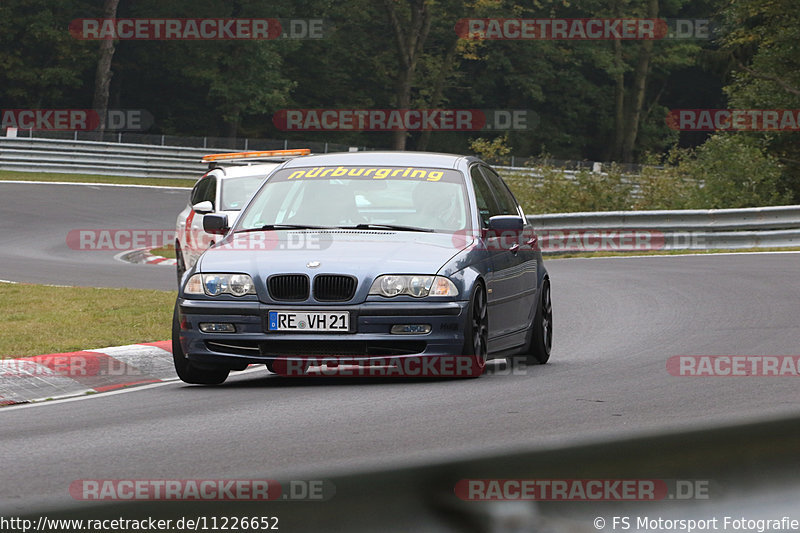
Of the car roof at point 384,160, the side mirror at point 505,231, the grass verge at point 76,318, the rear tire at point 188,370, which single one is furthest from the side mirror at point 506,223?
the grass verge at point 76,318

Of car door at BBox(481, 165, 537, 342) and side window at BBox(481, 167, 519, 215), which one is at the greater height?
side window at BBox(481, 167, 519, 215)

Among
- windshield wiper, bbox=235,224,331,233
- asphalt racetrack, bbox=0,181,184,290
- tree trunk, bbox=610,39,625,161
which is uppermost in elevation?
tree trunk, bbox=610,39,625,161

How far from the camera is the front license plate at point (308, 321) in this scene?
802 centimetres

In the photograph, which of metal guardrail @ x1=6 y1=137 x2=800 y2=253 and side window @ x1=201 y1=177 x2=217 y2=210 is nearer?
side window @ x1=201 y1=177 x2=217 y2=210

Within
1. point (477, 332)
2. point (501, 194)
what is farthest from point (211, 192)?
point (477, 332)

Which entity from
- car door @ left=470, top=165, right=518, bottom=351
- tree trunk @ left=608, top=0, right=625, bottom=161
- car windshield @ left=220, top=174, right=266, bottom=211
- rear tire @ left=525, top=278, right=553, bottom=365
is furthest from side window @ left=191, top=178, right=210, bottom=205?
tree trunk @ left=608, top=0, right=625, bottom=161

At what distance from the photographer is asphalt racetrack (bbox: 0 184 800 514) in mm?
5434

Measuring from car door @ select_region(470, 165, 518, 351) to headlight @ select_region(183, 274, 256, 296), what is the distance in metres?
1.64

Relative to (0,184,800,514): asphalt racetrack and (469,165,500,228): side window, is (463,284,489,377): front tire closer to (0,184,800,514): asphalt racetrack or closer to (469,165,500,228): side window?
(0,184,800,514): asphalt racetrack

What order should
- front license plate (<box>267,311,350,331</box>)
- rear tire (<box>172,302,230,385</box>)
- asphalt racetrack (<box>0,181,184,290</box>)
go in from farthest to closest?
asphalt racetrack (<box>0,181,184,290</box>), rear tire (<box>172,302,230,385</box>), front license plate (<box>267,311,350,331</box>)

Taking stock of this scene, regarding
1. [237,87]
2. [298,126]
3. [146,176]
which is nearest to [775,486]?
[146,176]

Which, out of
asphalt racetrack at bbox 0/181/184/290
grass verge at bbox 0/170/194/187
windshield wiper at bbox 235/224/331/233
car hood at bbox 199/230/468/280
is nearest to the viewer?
car hood at bbox 199/230/468/280

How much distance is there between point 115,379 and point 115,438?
278cm

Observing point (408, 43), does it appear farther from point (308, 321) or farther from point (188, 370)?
point (308, 321)
